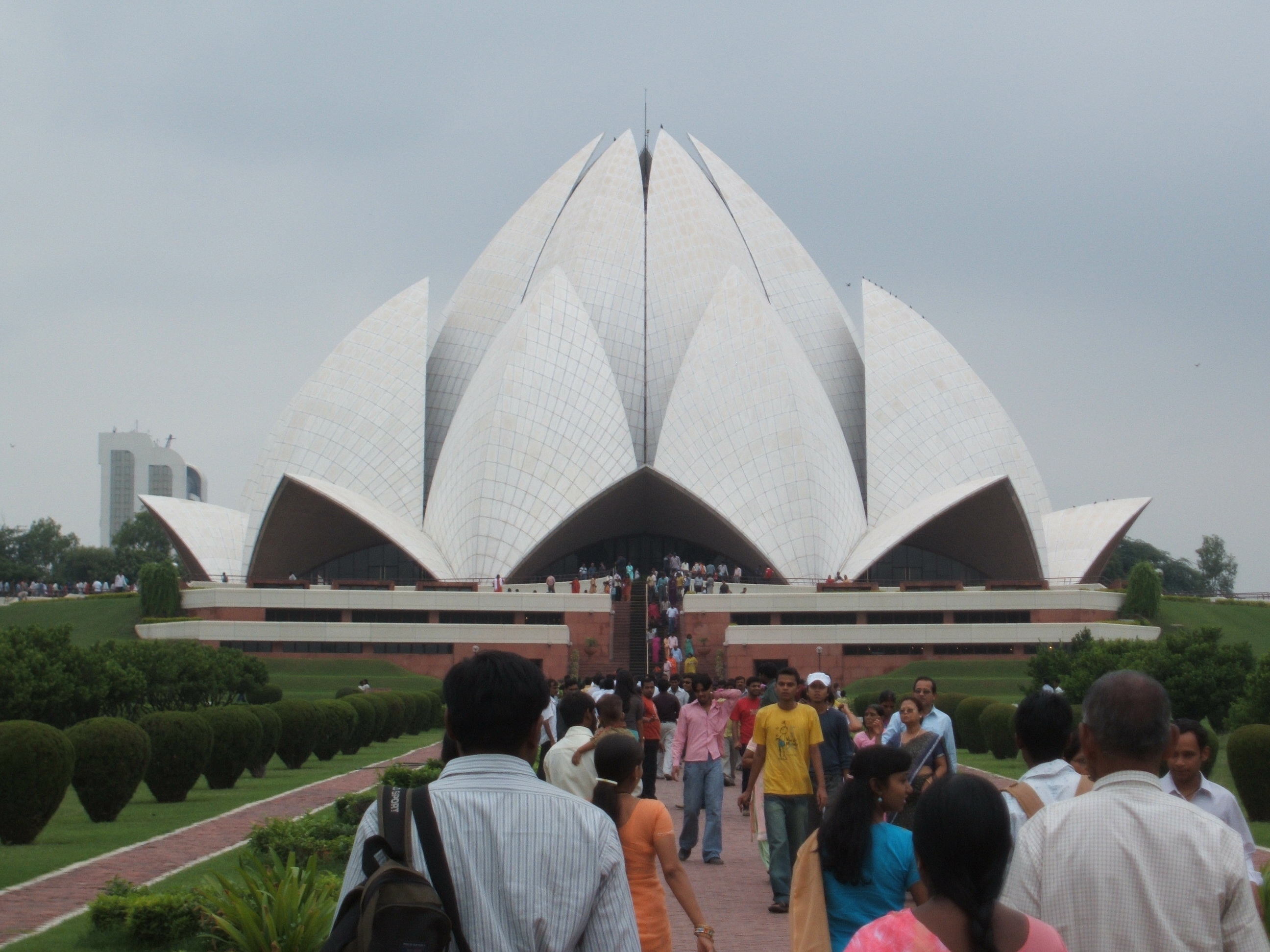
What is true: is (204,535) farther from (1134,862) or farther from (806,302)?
(1134,862)

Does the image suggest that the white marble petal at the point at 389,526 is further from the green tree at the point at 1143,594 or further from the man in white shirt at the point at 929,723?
the man in white shirt at the point at 929,723

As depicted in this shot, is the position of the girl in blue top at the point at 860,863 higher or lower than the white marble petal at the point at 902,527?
lower

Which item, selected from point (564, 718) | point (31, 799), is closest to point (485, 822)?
point (564, 718)

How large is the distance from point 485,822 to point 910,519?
109 ft

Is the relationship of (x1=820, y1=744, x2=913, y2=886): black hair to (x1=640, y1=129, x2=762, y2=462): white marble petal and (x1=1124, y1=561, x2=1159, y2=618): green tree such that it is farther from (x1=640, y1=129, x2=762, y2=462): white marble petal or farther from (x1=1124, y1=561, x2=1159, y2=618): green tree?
(x1=640, y1=129, x2=762, y2=462): white marble petal

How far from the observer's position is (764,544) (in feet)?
113

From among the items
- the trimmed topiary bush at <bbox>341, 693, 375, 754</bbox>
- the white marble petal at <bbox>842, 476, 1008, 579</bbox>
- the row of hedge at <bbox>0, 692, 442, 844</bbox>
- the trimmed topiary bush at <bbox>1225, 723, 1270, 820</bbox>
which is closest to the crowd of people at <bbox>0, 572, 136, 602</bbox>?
the white marble petal at <bbox>842, 476, 1008, 579</bbox>

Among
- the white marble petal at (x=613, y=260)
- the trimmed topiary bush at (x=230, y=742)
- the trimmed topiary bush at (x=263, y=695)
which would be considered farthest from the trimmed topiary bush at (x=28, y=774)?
the white marble petal at (x=613, y=260)

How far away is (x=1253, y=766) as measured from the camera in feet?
34.1

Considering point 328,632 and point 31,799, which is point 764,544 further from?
point 31,799

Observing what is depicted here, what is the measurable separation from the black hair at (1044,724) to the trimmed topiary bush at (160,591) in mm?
29138

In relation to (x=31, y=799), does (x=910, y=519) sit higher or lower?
higher

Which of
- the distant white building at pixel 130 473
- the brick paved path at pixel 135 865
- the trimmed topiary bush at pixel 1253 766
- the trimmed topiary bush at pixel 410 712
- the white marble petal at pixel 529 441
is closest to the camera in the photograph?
the brick paved path at pixel 135 865

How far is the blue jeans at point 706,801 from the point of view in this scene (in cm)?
875
